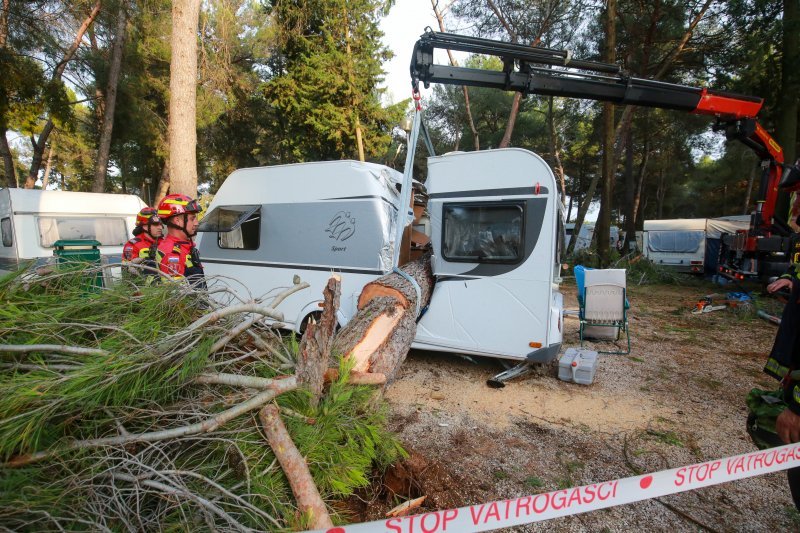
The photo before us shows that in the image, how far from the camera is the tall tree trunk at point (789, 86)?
997 cm

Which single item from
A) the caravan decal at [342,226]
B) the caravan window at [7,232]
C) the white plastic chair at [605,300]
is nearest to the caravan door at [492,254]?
the caravan decal at [342,226]

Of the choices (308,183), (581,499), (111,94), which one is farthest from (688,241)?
(111,94)

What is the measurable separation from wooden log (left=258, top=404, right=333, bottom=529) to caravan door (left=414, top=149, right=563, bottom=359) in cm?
288

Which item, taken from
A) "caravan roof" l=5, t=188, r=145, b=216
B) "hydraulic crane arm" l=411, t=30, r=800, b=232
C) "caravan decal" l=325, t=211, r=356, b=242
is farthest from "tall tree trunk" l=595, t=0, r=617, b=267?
"caravan roof" l=5, t=188, r=145, b=216

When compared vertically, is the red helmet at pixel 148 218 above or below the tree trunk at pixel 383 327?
above

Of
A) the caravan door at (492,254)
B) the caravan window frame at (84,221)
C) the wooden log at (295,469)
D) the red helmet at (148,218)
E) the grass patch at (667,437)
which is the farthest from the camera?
the caravan window frame at (84,221)

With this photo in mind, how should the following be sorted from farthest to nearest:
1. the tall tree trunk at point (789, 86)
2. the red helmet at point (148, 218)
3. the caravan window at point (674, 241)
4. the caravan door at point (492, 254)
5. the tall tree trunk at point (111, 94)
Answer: the caravan window at point (674, 241) → the tall tree trunk at point (111, 94) → the tall tree trunk at point (789, 86) → the caravan door at point (492, 254) → the red helmet at point (148, 218)

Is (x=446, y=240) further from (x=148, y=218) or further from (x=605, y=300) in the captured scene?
(x=148, y=218)

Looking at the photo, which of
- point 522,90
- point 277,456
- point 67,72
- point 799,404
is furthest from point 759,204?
point 67,72

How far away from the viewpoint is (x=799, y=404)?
71.8 inches

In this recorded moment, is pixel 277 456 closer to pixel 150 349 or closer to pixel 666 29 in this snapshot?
pixel 150 349

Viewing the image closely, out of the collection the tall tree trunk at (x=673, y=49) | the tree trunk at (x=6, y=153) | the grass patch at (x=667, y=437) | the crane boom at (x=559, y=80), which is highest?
the tall tree trunk at (x=673, y=49)

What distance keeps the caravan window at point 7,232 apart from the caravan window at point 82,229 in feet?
1.69

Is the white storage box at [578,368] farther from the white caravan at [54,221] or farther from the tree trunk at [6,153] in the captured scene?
the tree trunk at [6,153]
